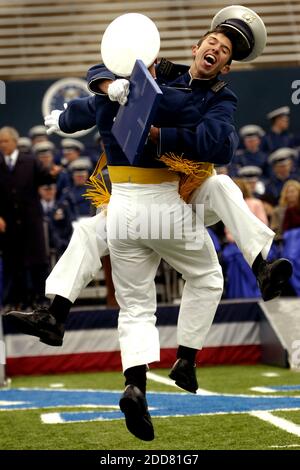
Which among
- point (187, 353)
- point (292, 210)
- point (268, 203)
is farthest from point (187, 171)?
point (268, 203)

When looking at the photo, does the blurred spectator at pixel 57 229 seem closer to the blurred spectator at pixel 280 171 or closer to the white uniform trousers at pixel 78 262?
the blurred spectator at pixel 280 171

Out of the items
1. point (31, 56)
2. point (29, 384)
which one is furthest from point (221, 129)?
point (31, 56)

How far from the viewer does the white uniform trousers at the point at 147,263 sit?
568cm

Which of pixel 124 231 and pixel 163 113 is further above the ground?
pixel 163 113

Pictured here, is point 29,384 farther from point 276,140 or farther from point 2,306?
point 276,140

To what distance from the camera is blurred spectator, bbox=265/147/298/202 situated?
13094 mm

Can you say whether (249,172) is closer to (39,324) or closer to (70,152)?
(70,152)

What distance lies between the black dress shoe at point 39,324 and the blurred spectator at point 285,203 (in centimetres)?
585

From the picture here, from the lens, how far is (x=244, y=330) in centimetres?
1091

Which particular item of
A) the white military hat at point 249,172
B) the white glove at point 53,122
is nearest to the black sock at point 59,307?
the white glove at point 53,122

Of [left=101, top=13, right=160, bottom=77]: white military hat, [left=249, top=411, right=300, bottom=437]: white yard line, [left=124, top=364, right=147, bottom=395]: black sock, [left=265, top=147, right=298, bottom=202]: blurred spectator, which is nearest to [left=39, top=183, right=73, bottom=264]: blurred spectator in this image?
[left=265, top=147, right=298, bottom=202]: blurred spectator

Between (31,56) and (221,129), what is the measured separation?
1249cm

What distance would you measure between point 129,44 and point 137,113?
0.40 m
